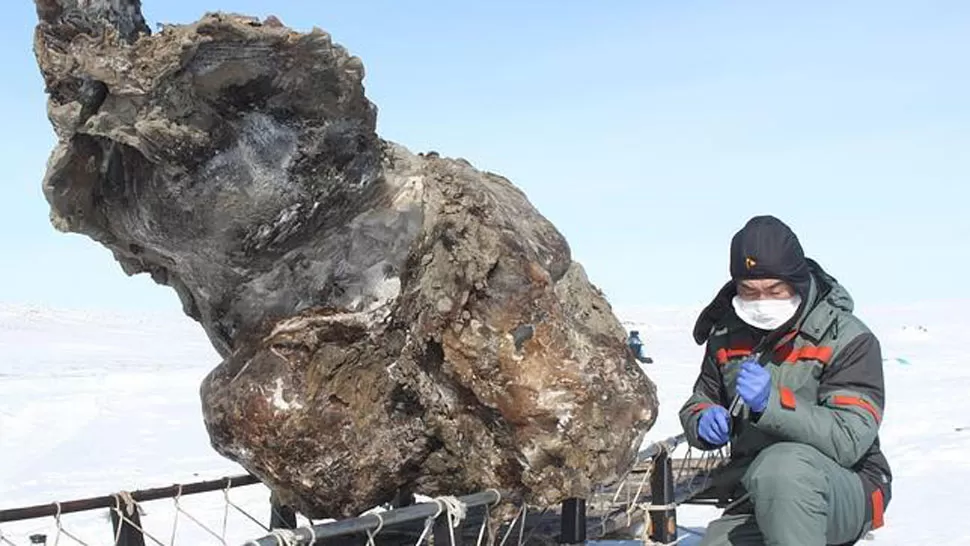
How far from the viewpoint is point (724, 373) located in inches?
153

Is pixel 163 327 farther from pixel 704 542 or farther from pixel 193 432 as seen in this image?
pixel 704 542

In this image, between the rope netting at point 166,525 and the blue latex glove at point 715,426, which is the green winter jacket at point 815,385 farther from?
the rope netting at point 166,525

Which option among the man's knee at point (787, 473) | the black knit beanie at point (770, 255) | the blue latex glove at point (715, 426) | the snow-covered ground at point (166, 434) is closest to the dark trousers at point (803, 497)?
the man's knee at point (787, 473)

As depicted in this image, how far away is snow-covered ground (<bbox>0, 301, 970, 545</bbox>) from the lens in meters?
7.67

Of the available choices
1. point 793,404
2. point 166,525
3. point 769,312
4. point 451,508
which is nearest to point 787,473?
point 793,404

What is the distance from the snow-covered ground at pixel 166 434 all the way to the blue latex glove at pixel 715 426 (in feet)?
12.1

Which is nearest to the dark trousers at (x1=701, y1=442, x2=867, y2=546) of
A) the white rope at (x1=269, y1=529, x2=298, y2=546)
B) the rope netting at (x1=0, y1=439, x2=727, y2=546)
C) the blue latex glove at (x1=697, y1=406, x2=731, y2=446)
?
the blue latex glove at (x1=697, y1=406, x2=731, y2=446)

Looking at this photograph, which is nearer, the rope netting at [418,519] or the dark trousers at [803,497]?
the dark trousers at [803,497]

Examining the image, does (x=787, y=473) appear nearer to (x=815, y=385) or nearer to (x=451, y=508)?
(x=815, y=385)

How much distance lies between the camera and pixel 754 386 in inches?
129

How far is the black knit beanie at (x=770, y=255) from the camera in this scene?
136 inches

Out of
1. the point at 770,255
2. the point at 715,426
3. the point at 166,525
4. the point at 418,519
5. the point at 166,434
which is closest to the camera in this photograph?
the point at 770,255

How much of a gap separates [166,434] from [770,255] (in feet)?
35.4

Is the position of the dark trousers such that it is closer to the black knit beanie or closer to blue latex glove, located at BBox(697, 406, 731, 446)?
blue latex glove, located at BBox(697, 406, 731, 446)
